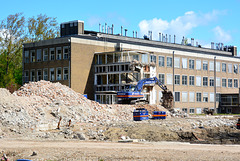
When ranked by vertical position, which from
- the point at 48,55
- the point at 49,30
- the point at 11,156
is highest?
the point at 49,30

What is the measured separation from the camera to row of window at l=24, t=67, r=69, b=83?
203 feet

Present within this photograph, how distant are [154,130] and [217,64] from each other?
52056 mm

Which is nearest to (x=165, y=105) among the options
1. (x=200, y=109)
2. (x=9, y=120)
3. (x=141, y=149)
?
(x=200, y=109)

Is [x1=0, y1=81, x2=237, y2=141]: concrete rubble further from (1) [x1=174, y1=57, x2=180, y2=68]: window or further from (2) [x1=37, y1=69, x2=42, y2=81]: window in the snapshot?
(1) [x1=174, y1=57, x2=180, y2=68]: window

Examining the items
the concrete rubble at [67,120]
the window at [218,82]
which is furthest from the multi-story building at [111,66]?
the concrete rubble at [67,120]

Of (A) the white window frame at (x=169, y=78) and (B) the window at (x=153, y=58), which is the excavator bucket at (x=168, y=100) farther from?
(A) the white window frame at (x=169, y=78)

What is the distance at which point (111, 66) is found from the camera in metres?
62.9

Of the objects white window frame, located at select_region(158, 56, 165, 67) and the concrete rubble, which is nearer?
the concrete rubble

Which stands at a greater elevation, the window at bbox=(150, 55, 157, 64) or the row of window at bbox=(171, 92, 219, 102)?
the window at bbox=(150, 55, 157, 64)

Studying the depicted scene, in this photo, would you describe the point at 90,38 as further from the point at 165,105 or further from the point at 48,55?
the point at 165,105

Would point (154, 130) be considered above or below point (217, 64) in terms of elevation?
below

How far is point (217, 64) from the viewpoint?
82.8 metres

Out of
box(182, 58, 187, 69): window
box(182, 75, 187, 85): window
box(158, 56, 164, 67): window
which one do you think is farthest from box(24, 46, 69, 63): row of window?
box(182, 75, 187, 85): window

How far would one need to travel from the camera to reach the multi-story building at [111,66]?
61469mm
